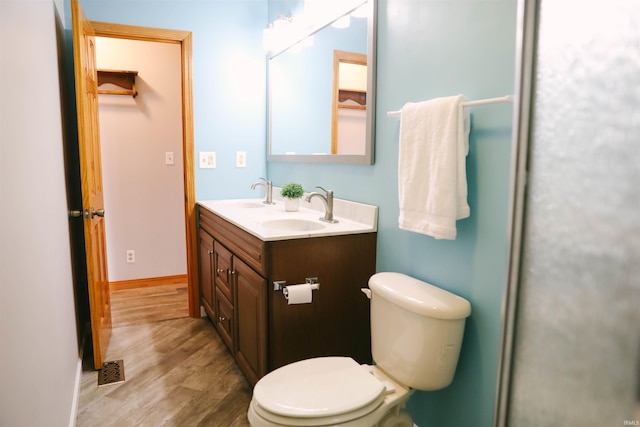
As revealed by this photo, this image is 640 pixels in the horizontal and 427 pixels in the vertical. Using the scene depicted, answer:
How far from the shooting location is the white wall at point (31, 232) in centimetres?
92

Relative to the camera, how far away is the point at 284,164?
9.62 ft

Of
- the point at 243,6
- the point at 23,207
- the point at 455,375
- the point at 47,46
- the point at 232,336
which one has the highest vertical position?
the point at 243,6

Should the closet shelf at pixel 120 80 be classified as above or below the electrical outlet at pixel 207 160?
above

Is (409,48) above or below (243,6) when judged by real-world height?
below

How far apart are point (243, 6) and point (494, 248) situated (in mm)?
2482

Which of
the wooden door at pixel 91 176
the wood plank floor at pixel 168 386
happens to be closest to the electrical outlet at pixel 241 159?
the wooden door at pixel 91 176

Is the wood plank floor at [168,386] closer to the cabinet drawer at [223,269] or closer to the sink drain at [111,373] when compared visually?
the sink drain at [111,373]

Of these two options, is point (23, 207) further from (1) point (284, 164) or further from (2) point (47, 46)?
(1) point (284, 164)

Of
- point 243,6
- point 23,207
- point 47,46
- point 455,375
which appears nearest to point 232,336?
point 455,375

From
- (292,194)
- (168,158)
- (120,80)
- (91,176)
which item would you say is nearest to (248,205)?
(292,194)

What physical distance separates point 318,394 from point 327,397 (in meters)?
0.03

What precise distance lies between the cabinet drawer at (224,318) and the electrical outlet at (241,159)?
Result: 99 cm

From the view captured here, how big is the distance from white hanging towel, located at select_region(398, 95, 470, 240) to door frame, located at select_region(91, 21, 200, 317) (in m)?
1.83

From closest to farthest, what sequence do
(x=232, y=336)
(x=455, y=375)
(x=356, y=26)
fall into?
(x=455, y=375) → (x=356, y=26) → (x=232, y=336)
